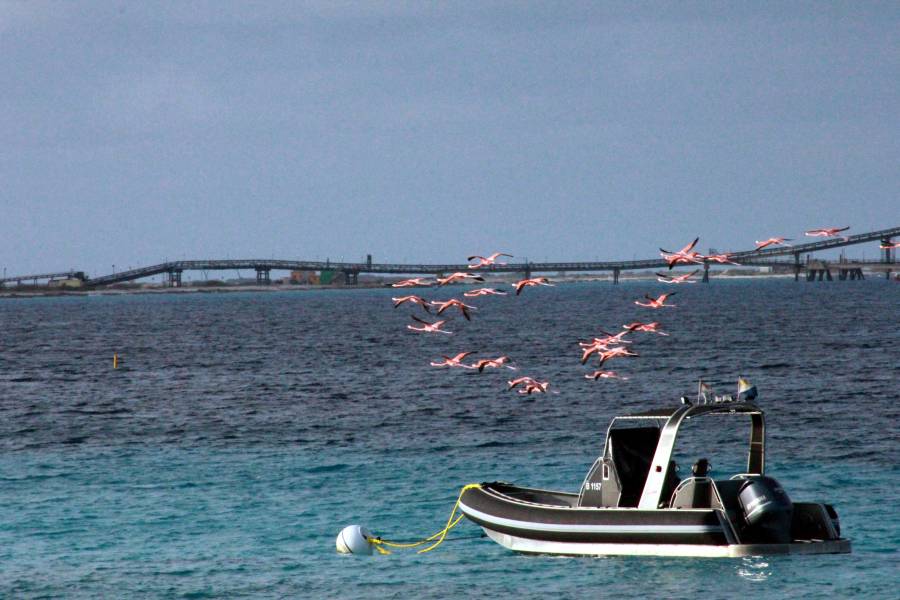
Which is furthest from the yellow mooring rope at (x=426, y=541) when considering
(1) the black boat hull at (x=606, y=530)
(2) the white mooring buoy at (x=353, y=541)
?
(1) the black boat hull at (x=606, y=530)

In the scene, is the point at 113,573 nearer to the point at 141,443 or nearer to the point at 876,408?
the point at 141,443

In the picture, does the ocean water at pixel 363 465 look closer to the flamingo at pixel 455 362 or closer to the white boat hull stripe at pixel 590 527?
the white boat hull stripe at pixel 590 527

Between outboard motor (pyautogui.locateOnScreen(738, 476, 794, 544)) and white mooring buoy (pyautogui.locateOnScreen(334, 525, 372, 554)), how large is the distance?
8512mm

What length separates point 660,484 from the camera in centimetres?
2623

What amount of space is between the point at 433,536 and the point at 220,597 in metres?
6.63

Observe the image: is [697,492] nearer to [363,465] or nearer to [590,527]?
[590,527]

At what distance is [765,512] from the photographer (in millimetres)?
25359

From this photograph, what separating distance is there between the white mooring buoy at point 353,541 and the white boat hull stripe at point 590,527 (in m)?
2.58

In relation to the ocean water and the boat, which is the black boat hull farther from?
the ocean water

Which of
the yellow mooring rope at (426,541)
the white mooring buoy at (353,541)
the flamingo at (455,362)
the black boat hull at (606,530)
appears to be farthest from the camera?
the flamingo at (455,362)

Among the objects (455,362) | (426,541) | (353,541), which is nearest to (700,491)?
(426,541)

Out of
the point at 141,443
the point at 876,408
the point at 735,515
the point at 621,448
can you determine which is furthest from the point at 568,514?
the point at 876,408

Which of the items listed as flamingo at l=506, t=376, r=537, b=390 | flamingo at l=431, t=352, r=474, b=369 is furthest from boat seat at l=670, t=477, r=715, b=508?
flamingo at l=506, t=376, r=537, b=390

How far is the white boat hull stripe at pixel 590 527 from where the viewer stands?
83.4ft
